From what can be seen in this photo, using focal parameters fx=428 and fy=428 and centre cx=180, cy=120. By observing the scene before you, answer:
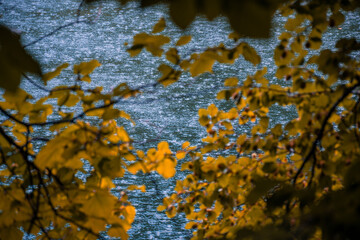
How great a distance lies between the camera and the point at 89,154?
2.58 ft

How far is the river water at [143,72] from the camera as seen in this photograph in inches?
106

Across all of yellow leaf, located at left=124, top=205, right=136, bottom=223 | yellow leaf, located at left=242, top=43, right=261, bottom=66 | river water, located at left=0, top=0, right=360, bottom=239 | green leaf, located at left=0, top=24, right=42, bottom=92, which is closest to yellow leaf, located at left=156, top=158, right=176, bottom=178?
yellow leaf, located at left=124, top=205, right=136, bottom=223

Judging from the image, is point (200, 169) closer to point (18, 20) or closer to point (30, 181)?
point (30, 181)

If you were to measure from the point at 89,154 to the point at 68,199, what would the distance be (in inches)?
5.0

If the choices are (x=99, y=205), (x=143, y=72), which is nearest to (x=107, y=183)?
(x=99, y=205)

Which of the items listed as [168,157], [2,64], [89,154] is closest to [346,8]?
[168,157]

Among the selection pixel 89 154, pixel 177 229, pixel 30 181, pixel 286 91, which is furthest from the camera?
pixel 177 229

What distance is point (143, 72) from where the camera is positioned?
4723 mm

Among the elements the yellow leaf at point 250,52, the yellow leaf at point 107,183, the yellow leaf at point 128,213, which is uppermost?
the yellow leaf at point 250,52

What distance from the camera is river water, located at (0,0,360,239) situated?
2.68 metres

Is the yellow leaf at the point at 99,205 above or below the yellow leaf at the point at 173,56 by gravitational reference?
below

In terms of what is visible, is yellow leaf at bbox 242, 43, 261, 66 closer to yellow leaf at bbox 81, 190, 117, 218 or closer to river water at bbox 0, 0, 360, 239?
yellow leaf at bbox 81, 190, 117, 218

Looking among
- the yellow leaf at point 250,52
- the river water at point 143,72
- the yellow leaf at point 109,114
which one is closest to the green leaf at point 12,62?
the yellow leaf at point 109,114

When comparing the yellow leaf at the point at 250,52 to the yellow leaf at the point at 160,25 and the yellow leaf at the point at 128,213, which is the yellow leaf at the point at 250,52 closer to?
the yellow leaf at the point at 160,25
